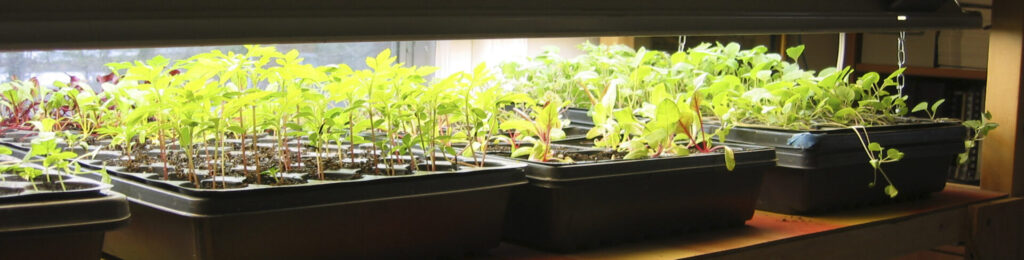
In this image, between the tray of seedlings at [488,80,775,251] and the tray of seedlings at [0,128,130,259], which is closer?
the tray of seedlings at [0,128,130,259]

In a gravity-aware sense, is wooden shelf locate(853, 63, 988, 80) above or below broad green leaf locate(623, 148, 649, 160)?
above

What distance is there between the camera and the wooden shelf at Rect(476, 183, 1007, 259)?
114cm

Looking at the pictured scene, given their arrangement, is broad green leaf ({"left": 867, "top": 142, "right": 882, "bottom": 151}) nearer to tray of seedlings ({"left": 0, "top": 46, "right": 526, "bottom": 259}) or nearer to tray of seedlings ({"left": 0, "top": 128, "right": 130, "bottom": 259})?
tray of seedlings ({"left": 0, "top": 46, "right": 526, "bottom": 259})

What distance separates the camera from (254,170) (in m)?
1.02

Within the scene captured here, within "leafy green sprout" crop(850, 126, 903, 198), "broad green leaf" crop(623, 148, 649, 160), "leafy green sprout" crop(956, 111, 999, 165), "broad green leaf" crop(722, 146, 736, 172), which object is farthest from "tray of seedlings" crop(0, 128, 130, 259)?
"leafy green sprout" crop(956, 111, 999, 165)

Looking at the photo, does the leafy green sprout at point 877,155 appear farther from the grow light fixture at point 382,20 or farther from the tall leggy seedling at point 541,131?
the tall leggy seedling at point 541,131

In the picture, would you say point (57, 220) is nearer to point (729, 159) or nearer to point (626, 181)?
point (626, 181)

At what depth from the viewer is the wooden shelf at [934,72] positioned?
2627 millimetres

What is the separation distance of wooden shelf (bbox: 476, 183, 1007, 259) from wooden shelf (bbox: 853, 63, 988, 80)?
996 millimetres

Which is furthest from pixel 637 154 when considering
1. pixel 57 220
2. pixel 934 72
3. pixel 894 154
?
pixel 934 72

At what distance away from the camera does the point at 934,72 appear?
2.75 m

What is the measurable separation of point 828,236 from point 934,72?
1.67m

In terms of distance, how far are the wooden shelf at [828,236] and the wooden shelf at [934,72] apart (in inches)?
39.2

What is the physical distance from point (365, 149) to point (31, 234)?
51 cm
